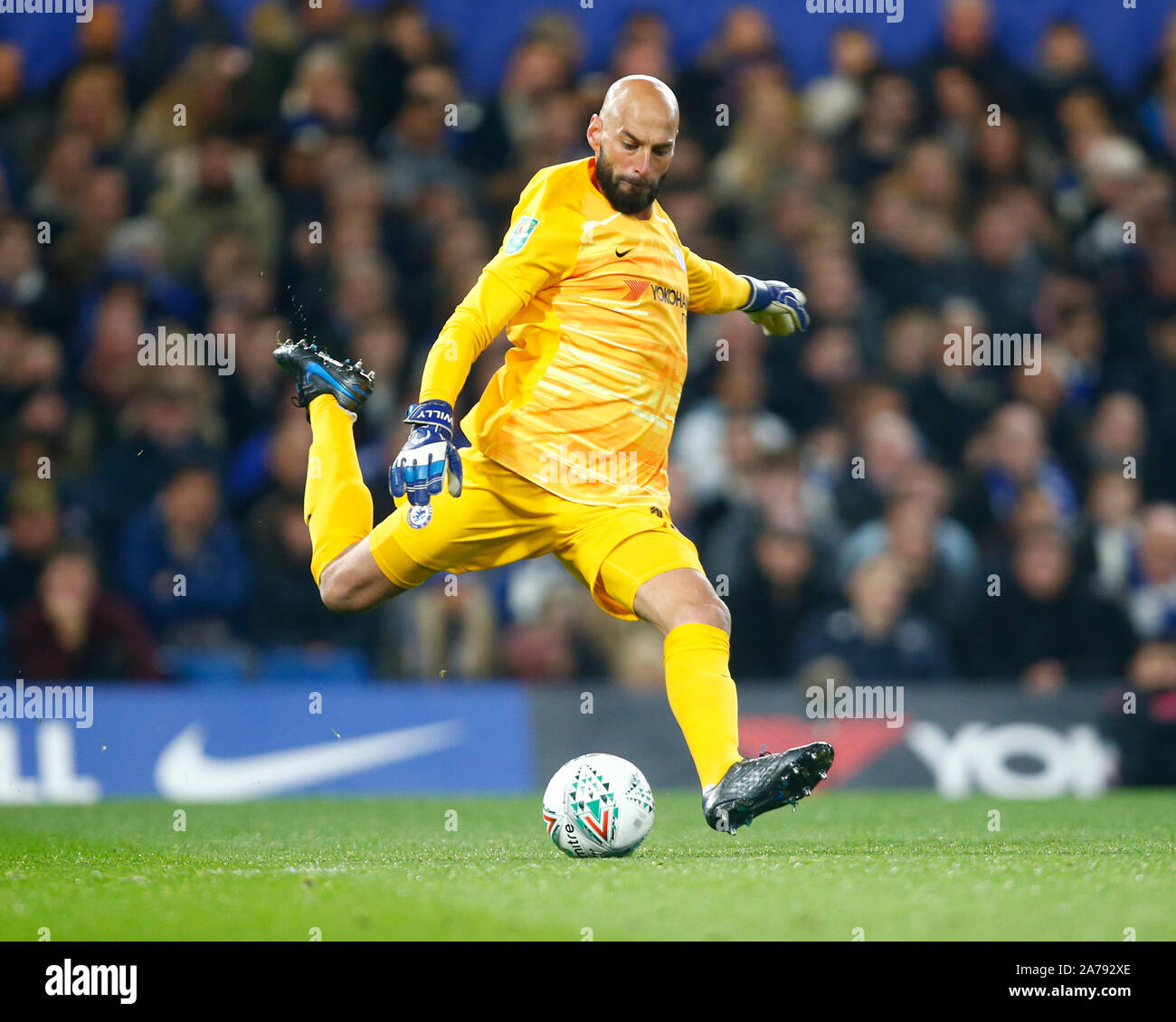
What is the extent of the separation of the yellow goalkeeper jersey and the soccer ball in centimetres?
89

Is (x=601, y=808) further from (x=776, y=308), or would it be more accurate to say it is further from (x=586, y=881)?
(x=776, y=308)

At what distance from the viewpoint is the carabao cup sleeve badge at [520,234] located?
5520 millimetres

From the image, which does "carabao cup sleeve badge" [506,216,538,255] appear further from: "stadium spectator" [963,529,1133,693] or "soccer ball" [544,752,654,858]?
"stadium spectator" [963,529,1133,693]

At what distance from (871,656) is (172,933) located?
604 centimetres

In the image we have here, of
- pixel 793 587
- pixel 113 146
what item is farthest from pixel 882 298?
pixel 113 146

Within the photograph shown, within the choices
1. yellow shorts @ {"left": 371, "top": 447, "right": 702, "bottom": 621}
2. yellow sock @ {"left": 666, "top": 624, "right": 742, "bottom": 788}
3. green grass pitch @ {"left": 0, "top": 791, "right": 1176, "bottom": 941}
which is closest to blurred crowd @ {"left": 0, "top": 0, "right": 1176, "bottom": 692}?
green grass pitch @ {"left": 0, "top": 791, "right": 1176, "bottom": 941}

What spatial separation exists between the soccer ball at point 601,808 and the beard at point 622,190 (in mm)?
1743

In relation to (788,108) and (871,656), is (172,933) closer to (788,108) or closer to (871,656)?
(871,656)

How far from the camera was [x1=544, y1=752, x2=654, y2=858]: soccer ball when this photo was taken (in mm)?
5285

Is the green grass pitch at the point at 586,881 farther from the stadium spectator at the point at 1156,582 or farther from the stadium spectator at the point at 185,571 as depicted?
the stadium spectator at the point at 1156,582

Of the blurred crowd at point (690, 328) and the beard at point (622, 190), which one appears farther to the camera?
the blurred crowd at point (690, 328)

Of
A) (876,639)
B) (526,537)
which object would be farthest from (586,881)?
(876,639)

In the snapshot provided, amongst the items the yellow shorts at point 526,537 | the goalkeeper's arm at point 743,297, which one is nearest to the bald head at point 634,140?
the goalkeeper's arm at point 743,297

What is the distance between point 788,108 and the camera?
12.0 metres
